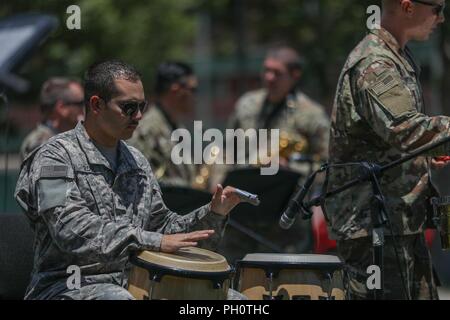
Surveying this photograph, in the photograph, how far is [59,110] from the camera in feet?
27.3

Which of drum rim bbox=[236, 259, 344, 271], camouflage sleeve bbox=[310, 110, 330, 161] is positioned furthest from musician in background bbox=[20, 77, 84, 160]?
drum rim bbox=[236, 259, 344, 271]

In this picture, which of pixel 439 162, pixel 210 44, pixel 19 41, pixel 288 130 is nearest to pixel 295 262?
pixel 439 162

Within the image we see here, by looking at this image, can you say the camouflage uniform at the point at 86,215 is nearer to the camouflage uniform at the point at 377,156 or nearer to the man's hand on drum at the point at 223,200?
the man's hand on drum at the point at 223,200

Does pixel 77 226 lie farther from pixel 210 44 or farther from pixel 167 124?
pixel 210 44

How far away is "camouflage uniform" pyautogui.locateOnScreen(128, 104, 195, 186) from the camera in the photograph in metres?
8.64

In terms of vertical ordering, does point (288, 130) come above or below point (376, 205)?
above

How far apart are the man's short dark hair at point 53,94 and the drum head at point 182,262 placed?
384 cm

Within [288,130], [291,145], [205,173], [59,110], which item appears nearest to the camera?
[59,110]

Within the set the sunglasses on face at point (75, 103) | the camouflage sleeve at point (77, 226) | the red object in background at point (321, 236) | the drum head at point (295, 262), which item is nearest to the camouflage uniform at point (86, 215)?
the camouflage sleeve at point (77, 226)

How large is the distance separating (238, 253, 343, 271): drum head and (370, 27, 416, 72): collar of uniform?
1109 millimetres

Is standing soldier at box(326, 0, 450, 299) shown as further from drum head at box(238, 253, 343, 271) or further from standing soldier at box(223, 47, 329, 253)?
standing soldier at box(223, 47, 329, 253)

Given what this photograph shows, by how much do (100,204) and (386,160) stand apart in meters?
1.46
